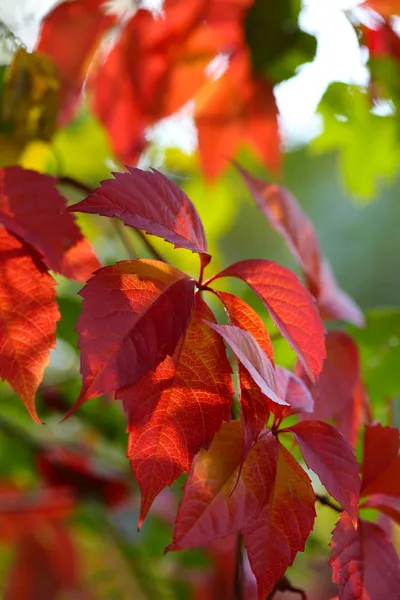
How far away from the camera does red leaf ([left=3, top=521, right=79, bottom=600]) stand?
4.30ft

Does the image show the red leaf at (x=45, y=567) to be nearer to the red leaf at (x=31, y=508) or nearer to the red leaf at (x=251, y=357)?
the red leaf at (x=31, y=508)

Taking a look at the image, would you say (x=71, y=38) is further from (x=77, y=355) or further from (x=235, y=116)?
(x=77, y=355)

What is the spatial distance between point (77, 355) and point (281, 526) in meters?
0.52

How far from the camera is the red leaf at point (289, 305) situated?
43 cm

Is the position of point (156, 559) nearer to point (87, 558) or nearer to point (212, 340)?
point (87, 558)

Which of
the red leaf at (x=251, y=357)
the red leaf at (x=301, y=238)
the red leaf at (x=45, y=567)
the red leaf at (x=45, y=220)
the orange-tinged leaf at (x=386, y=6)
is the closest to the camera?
the red leaf at (x=251, y=357)

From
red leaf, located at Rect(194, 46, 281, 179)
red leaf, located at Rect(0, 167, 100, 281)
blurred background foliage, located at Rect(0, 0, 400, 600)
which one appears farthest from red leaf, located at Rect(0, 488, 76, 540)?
red leaf, located at Rect(0, 167, 100, 281)

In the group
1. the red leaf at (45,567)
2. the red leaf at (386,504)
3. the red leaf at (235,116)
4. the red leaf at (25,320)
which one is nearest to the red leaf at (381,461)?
the red leaf at (386,504)

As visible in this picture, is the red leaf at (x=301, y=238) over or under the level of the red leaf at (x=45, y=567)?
over

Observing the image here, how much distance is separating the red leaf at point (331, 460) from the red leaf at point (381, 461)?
67mm

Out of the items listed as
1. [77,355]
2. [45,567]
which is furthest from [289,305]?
[45,567]

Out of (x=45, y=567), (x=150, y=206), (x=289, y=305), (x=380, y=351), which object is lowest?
(x=45, y=567)

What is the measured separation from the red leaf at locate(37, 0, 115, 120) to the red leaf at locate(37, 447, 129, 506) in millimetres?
532

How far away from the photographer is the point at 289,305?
1.42ft
